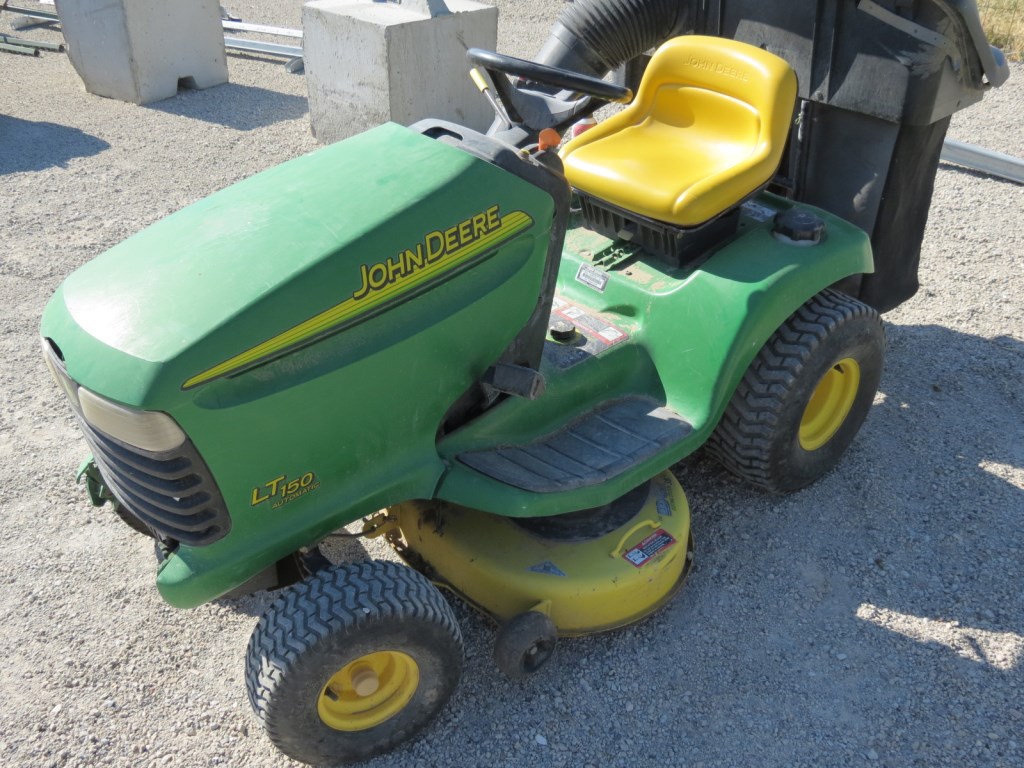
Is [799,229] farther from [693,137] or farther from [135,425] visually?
[135,425]

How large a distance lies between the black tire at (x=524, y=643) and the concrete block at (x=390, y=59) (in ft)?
13.9

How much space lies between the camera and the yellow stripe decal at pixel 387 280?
86.1 inches

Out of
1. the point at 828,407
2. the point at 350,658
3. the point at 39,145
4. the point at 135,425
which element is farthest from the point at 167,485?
the point at 39,145

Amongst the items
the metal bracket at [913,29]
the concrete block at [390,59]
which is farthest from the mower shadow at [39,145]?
the metal bracket at [913,29]

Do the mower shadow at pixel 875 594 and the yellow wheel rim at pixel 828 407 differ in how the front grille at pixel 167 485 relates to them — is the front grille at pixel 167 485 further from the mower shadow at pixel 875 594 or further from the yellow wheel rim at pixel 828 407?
the yellow wheel rim at pixel 828 407

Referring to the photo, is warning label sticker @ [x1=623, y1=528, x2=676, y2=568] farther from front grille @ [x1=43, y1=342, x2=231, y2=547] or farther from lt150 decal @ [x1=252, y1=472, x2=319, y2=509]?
front grille @ [x1=43, y1=342, x2=231, y2=547]

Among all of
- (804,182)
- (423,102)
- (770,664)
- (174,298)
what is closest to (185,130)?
(423,102)

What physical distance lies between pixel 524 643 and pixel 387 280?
1.00 metres

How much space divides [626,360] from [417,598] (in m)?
1.06

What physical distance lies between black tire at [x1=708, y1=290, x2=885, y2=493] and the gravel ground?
7.3 inches

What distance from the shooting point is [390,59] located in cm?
596

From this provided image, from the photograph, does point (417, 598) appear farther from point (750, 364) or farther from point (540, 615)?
point (750, 364)

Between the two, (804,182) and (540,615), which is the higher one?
(804,182)

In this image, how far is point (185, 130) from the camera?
22.7 ft
